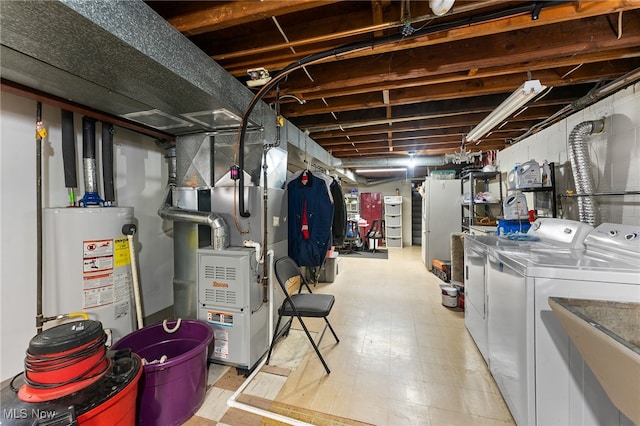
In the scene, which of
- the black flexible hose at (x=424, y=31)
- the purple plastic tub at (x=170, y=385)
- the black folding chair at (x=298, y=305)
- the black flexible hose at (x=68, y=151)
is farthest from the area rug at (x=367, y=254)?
the black flexible hose at (x=68, y=151)

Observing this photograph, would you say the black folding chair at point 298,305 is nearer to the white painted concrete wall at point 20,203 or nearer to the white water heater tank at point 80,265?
the white water heater tank at point 80,265

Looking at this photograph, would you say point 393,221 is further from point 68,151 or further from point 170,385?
point 68,151

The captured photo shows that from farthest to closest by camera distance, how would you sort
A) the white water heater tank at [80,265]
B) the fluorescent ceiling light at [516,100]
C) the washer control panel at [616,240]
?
1. the fluorescent ceiling light at [516,100]
2. the white water heater tank at [80,265]
3. the washer control panel at [616,240]

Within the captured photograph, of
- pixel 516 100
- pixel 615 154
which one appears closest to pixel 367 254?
pixel 615 154

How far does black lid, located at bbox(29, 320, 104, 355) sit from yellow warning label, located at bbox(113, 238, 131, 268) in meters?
0.74

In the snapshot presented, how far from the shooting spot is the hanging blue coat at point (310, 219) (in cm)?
266

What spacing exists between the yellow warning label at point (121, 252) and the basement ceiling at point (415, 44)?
1580mm

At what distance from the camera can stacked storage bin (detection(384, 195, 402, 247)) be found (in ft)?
26.1

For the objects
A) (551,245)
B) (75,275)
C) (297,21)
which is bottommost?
(75,275)

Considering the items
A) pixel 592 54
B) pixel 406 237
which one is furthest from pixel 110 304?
pixel 406 237

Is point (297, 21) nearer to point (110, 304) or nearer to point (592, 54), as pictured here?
point (592, 54)

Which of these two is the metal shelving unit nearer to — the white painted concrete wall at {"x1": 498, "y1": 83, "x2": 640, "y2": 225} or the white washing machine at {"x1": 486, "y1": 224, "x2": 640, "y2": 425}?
the white painted concrete wall at {"x1": 498, "y1": 83, "x2": 640, "y2": 225}

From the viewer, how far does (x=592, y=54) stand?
181 cm

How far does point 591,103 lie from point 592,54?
868mm
